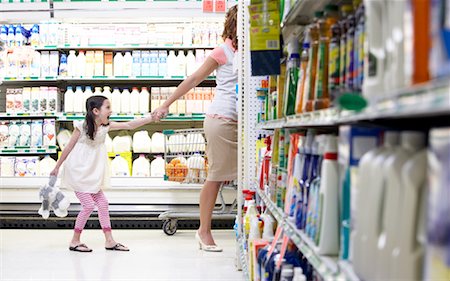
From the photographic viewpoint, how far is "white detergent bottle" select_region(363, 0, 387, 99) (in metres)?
1.26

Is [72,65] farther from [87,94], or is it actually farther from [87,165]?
[87,165]

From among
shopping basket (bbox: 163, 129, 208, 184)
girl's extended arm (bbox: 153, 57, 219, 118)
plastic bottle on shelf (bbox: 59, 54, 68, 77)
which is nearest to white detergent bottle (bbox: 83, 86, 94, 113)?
plastic bottle on shelf (bbox: 59, 54, 68, 77)

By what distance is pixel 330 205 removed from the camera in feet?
5.81

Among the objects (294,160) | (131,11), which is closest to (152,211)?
(131,11)

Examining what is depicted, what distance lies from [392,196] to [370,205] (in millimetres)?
114

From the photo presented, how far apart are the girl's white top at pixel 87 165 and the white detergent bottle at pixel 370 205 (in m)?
4.35

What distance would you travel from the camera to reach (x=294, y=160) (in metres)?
2.46

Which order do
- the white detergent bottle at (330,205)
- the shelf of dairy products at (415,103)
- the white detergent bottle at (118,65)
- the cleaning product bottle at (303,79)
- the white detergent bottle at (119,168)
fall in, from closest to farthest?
the shelf of dairy products at (415,103)
the white detergent bottle at (330,205)
the cleaning product bottle at (303,79)
the white detergent bottle at (119,168)
the white detergent bottle at (118,65)

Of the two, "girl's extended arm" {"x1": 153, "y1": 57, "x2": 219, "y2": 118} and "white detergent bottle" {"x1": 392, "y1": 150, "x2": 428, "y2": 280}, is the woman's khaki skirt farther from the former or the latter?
"white detergent bottle" {"x1": 392, "y1": 150, "x2": 428, "y2": 280}

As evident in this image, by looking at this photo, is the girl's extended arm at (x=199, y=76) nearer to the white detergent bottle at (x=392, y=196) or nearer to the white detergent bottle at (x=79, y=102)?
the white detergent bottle at (x=79, y=102)

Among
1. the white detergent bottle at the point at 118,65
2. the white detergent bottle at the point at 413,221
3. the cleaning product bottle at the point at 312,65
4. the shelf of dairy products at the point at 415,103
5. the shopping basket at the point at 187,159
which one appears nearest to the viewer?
the shelf of dairy products at the point at 415,103

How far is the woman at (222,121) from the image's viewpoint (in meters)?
4.84

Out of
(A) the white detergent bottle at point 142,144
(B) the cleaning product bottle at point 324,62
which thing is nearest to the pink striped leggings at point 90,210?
(A) the white detergent bottle at point 142,144

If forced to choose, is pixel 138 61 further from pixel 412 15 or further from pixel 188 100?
pixel 412 15
